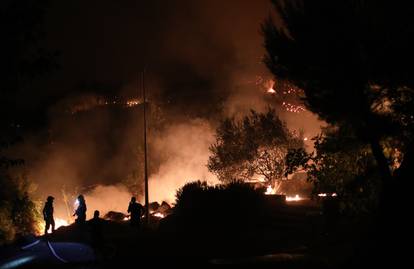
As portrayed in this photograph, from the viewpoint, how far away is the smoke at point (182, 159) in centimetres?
4469

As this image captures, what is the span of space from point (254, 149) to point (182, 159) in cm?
1751

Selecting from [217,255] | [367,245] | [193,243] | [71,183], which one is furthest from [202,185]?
[71,183]

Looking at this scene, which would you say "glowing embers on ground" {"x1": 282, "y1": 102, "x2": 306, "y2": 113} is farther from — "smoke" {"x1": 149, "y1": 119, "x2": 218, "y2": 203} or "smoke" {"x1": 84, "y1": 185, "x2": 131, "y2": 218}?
"smoke" {"x1": 84, "y1": 185, "x2": 131, "y2": 218}

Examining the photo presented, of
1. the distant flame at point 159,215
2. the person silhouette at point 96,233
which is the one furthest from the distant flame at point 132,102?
the person silhouette at point 96,233

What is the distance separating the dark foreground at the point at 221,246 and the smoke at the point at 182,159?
22.1m

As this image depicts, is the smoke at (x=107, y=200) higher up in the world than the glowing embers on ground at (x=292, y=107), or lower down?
lower down

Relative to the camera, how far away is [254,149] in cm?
Answer: 3142

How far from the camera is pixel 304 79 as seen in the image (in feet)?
37.3

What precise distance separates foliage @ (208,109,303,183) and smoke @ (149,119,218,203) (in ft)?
28.7

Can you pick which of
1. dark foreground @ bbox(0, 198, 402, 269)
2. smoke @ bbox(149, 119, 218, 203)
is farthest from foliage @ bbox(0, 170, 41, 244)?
smoke @ bbox(149, 119, 218, 203)

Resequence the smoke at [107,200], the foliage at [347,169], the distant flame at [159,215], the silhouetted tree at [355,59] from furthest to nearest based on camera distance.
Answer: the smoke at [107,200]
the distant flame at [159,215]
the foliage at [347,169]
the silhouetted tree at [355,59]

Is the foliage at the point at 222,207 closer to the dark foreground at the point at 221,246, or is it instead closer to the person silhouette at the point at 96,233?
the dark foreground at the point at 221,246

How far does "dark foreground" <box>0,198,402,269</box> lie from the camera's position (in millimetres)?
8047

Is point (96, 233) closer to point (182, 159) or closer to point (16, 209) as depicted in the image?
point (16, 209)
